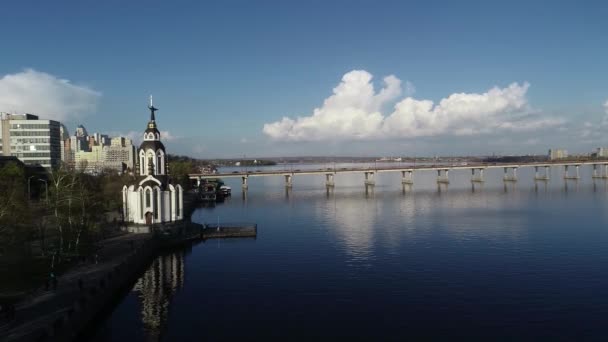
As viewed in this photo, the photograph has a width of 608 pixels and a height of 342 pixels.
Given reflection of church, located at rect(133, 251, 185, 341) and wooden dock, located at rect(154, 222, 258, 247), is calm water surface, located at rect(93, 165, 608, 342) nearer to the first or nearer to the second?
reflection of church, located at rect(133, 251, 185, 341)

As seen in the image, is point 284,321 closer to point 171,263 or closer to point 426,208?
point 171,263

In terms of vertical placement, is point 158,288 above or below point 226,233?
below

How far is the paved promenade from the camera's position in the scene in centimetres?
2102

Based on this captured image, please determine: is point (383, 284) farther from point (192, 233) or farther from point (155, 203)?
point (155, 203)

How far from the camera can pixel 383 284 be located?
33.9m

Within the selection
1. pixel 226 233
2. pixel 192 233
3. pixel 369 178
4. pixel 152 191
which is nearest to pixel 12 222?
pixel 152 191

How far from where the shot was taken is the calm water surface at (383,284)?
25969mm

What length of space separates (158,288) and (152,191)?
18836 millimetres

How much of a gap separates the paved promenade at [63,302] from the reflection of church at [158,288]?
2.11 m

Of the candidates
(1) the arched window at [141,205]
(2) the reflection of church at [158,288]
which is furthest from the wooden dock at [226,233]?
(2) the reflection of church at [158,288]

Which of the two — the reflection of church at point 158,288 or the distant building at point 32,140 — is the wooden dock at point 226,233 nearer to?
→ the reflection of church at point 158,288

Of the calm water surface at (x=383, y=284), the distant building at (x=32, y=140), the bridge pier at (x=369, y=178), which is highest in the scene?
the distant building at (x=32, y=140)

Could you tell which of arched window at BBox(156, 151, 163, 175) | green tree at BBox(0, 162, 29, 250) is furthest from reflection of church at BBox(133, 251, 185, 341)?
arched window at BBox(156, 151, 163, 175)

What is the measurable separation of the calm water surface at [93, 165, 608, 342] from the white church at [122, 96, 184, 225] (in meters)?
6.21
